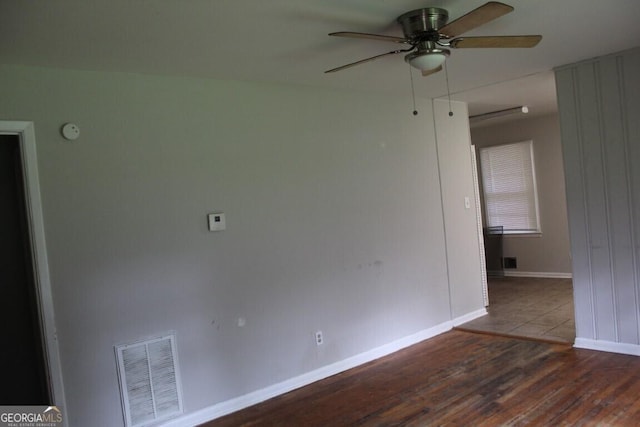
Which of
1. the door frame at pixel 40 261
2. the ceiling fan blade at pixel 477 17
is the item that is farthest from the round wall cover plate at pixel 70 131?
the ceiling fan blade at pixel 477 17

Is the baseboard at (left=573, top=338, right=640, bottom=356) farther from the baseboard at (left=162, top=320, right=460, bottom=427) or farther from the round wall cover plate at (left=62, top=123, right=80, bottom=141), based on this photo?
the round wall cover plate at (left=62, top=123, right=80, bottom=141)

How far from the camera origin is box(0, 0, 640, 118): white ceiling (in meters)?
2.13

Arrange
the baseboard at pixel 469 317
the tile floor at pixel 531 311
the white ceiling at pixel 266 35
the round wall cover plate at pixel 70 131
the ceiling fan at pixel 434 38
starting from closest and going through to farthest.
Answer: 1. the white ceiling at pixel 266 35
2. the ceiling fan at pixel 434 38
3. the round wall cover plate at pixel 70 131
4. the tile floor at pixel 531 311
5. the baseboard at pixel 469 317

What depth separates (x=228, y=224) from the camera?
3.30 meters

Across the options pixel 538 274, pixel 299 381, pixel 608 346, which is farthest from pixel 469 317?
pixel 538 274

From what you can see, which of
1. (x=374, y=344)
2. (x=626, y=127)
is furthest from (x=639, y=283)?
(x=374, y=344)

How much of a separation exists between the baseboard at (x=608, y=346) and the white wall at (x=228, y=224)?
1.31m

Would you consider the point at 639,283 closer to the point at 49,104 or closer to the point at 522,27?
the point at 522,27

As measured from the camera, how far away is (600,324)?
3.79 m

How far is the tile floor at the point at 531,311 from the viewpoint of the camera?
4.38 m

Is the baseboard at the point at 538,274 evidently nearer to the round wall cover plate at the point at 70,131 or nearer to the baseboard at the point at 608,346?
the baseboard at the point at 608,346

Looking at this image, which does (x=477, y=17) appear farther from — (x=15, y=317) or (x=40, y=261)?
(x=15, y=317)

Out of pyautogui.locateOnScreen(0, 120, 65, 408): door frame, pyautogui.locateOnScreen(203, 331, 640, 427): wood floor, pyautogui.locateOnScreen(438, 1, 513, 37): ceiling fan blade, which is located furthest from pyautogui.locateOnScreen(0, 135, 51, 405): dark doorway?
pyautogui.locateOnScreen(438, 1, 513, 37): ceiling fan blade

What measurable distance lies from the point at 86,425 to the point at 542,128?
650cm
